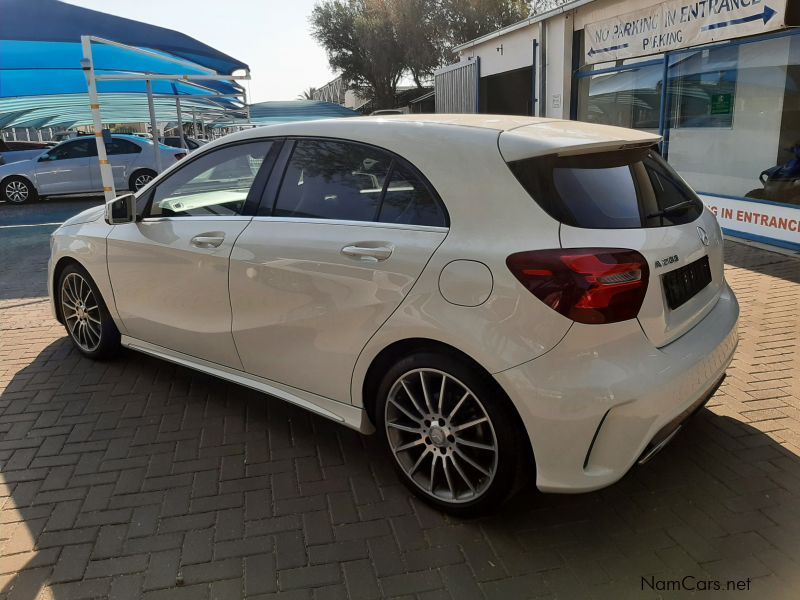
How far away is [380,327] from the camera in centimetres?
274

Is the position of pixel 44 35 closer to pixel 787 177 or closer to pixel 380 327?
pixel 380 327

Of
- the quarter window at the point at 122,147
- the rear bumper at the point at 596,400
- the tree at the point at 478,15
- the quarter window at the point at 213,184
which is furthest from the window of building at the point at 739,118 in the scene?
the tree at the point at 478,15

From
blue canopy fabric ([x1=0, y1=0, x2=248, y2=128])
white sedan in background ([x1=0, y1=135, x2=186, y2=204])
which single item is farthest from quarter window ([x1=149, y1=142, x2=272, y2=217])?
white sedan in background ([x1=0, y1=135, x2=186, y2=204])

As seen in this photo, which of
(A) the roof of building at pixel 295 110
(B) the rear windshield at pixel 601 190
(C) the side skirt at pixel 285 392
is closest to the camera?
(B) the rear windshield at pixel 601 190

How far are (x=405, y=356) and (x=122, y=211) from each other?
2.28 metres

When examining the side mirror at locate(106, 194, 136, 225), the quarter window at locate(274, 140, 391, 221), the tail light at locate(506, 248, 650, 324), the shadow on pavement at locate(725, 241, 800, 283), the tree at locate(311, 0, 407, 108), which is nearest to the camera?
the tail light at locate(506, 248, 650, 324)

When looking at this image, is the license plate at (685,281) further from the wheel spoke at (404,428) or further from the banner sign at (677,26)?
the banner sign at (677,26)

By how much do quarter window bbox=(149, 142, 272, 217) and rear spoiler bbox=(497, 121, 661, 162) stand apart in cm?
141

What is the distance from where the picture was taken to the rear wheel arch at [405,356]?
247cm

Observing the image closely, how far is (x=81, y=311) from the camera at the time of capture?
15.1ft

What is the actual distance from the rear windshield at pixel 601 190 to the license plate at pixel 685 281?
203 millimetres

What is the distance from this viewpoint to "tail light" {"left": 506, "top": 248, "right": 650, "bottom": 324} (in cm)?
227

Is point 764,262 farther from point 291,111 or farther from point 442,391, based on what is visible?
point 291,111

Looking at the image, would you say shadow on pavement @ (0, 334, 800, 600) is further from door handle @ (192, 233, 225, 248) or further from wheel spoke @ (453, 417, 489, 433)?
door handle @ (192, 233, 225, 248)
